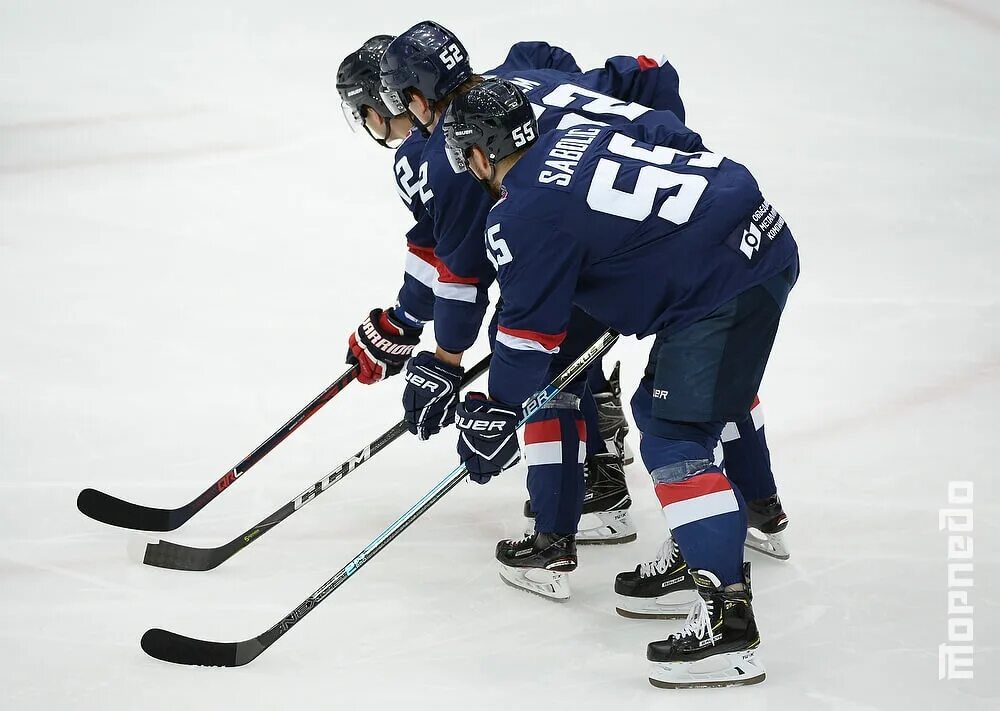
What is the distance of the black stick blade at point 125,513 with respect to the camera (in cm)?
305

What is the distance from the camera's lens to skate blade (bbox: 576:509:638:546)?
3066mm

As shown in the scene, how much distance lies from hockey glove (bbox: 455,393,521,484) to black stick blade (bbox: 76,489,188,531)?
97 cm

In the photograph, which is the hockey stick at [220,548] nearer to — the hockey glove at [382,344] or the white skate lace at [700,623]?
the hockey glove at [382,344]

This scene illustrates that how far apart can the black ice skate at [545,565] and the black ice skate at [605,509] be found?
244 mm

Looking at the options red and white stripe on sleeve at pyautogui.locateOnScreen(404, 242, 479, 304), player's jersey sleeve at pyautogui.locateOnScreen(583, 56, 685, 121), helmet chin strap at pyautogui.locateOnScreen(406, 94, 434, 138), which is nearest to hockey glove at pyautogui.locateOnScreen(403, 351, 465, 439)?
red and white stripe on sleeve at pyautogui.locateOnScreen(404, 242, 479, 304)

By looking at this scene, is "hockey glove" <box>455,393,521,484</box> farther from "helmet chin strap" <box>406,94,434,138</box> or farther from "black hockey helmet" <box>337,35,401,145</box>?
"black hockey helmet" <box>337,35,401,145</box>

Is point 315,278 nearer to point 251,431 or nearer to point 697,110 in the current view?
point 251,431

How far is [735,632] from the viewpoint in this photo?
236cm

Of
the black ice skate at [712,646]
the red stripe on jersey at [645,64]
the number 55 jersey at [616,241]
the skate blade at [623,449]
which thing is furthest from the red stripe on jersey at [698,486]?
the red stripe on jersey at [645,64]

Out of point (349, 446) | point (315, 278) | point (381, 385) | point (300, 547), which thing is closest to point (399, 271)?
point (315, 278)

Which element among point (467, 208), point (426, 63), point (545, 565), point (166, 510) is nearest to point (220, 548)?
point (166, 510)

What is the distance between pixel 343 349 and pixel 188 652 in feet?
5.72

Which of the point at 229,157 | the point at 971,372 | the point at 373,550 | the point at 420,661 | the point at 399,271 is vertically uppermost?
the point at 229,157

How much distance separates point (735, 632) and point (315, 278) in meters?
2.60
